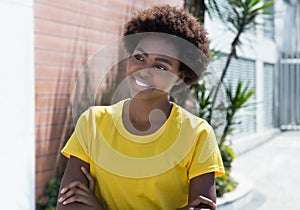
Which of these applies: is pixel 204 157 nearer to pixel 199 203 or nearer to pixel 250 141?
pixel 199 203

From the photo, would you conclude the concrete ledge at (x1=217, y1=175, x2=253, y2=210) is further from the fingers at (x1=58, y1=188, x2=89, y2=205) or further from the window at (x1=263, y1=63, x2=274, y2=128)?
the window at (x1=263, y1=63, x2=274, y2=128)

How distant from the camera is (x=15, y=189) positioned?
321 cm

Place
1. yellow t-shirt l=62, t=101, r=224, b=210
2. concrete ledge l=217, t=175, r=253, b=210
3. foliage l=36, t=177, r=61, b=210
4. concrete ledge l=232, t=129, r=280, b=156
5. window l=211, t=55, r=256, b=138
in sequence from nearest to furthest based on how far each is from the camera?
yellow t-shirt l=62, t=101, r=224, b=210
foliage l=36, t=177, r=61, b=210
concrete ledge l=217, t=175, r=253, b=210
concrete ledge l=232, t=129, r=280, b=156
window l=211, t=55, r=256, b=138

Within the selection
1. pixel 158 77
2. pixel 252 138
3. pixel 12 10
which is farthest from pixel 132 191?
pixel 252 138

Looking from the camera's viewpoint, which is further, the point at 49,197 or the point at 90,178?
the point at 49,197

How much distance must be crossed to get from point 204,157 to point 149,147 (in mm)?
176

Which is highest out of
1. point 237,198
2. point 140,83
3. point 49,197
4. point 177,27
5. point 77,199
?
point 177,27

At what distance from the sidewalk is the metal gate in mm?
2412

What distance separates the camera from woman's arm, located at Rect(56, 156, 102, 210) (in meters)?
1.48

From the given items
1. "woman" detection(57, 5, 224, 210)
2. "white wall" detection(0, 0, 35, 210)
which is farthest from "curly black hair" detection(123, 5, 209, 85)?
"white wall" detection(0, 0, 35, 210)

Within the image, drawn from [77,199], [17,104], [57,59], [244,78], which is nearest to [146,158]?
[77,199]

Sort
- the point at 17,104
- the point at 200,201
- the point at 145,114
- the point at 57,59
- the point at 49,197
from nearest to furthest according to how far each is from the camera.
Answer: the point at 200,201 → the point at 145,114 → the point at 17,104 → the point at 49,197 → the point at 57,59

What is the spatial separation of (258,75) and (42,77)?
27.3 ft

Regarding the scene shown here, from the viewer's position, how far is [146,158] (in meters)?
1.43
